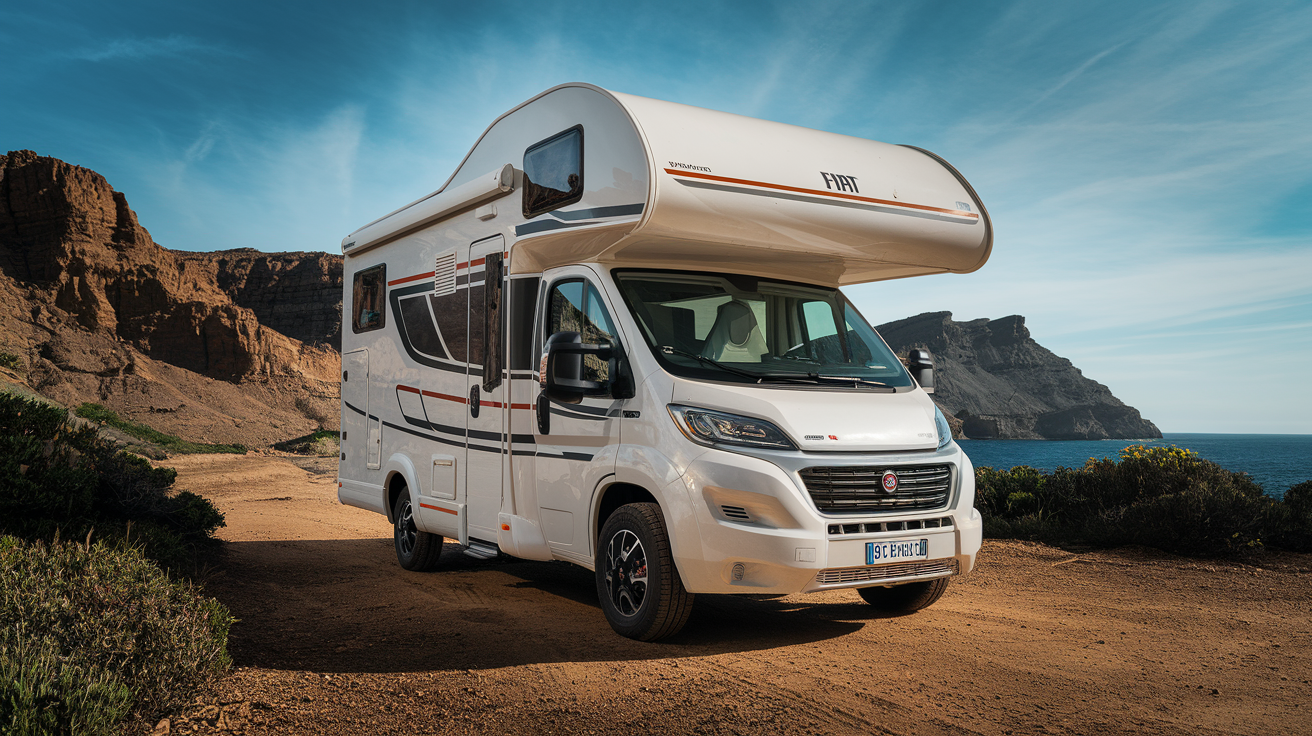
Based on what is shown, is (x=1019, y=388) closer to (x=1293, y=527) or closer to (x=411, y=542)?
(x=1293, y=527)

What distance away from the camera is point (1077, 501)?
420 inches

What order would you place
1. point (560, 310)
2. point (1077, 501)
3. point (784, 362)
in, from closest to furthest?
1. point (784, 362)
2. point (560, 310)
3. point (1077, 501)

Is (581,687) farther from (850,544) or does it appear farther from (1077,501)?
(1077,501)

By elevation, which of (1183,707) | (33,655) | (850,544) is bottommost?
(1183,707)

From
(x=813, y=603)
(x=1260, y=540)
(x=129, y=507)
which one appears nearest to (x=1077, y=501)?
(x=1260, y=540)

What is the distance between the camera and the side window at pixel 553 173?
5914 millimetres

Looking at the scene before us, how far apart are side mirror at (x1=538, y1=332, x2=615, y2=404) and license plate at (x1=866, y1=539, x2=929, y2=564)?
6.11 ft

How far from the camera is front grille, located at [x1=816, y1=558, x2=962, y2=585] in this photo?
490 cm

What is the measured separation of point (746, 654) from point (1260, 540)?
6.47m

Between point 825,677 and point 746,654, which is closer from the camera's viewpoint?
point 825,677

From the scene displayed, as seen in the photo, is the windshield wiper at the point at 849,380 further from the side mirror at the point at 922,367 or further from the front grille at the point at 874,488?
the side mirror at the point at 922,367

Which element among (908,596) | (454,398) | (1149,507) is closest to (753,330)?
(908,596)

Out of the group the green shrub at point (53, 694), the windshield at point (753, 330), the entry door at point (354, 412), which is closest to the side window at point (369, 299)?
the entry door at point (354, 412)

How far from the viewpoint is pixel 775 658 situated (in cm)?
507
